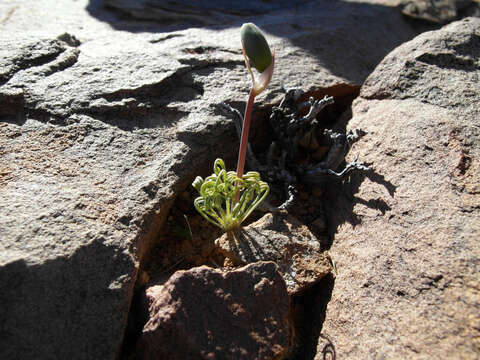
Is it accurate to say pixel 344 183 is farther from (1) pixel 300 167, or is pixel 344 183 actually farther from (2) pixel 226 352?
(2) pixel 226 352

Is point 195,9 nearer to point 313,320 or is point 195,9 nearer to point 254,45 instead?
point 254,45

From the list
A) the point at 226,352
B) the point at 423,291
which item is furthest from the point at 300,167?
the point at 226,352

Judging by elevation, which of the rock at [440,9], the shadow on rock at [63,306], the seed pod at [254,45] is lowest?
the shadow on rock at [63,306]

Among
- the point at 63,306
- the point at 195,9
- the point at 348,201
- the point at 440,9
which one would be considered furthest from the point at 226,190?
the point at 440,9

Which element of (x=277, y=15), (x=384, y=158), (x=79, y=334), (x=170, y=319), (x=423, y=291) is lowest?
(x=79, y=334)

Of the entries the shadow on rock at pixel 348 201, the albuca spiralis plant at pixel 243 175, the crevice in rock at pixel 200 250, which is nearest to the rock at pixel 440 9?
the crevice in rock at pixel 200 250

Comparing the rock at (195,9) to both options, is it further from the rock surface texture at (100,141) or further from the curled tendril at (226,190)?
the curled tendril at (226,190)

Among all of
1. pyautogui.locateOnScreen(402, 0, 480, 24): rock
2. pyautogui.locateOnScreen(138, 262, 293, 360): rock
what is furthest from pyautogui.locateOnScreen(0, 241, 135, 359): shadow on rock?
pyautogui.locateOnScreen(402, 0, 480, 24): rock
